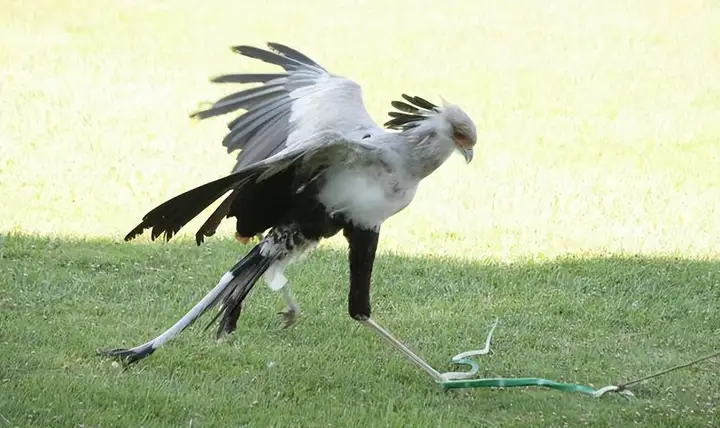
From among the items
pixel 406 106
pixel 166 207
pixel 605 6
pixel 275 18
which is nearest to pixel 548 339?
pixel 406 106

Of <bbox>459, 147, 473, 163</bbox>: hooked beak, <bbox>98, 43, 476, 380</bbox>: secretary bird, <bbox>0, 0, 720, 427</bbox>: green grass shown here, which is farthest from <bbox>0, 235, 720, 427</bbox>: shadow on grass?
<bbox>459, 147, 473, 163</bbox>: hooked beak

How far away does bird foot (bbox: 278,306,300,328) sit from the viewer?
5.76 metres

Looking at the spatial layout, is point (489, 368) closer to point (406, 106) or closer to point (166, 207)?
point (406, 106)

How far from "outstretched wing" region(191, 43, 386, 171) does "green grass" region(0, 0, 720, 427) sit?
3.31 ft

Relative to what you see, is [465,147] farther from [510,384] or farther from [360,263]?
[510,384]

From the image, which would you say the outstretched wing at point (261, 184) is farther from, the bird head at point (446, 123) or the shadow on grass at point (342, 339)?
the shadow on grass at point (342, 339)

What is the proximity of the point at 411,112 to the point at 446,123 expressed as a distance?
24 cm

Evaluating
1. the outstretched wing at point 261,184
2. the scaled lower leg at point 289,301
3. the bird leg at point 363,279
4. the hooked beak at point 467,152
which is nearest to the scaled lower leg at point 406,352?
the bird leg at point 363,279

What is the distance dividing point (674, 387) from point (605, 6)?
1226 cm

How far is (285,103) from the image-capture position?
5793 mm

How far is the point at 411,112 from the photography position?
5.14 m

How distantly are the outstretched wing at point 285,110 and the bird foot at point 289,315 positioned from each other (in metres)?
0.82

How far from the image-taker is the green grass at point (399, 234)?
4.99 metres

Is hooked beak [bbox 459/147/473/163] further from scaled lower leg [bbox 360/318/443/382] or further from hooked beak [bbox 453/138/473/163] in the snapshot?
scaled lower leg [bbox 360/318/443/382]
